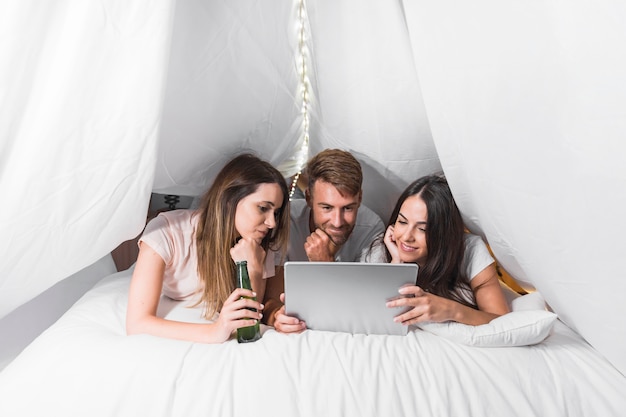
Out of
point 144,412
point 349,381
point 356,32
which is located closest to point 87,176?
point 144,412

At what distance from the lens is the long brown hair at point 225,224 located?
1342mm

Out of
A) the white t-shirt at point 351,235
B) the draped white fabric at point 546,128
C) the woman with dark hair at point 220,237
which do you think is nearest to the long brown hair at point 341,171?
the woman with dark hair at point 220,237

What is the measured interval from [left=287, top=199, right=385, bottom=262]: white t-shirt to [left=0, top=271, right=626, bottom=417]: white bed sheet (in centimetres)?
67

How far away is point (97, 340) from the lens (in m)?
1.04

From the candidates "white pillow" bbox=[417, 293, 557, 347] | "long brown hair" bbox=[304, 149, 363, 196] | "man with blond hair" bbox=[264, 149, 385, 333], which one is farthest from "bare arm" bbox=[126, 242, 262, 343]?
"long brown hair" bbox=[304, 149, 363, 196]

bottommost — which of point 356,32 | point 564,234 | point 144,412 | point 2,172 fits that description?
point 144,412

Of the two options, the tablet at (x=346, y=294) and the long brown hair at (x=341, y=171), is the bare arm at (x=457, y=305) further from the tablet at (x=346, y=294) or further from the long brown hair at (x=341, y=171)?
the long brown hair at (x=341, y=171)

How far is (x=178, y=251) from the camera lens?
1368mm

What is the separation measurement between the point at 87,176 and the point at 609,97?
944 millimetres

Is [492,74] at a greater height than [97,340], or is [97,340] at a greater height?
[492,74]

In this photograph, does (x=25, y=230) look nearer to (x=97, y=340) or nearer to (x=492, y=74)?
(x=97, y=340)

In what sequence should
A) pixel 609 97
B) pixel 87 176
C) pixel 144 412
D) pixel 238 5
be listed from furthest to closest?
pixel 238 5, pixel 87 176, pixel 144 412, pixel 609 97

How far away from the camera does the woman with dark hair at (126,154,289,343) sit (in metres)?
1.32

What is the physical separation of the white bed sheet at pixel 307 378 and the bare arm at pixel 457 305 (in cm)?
6
